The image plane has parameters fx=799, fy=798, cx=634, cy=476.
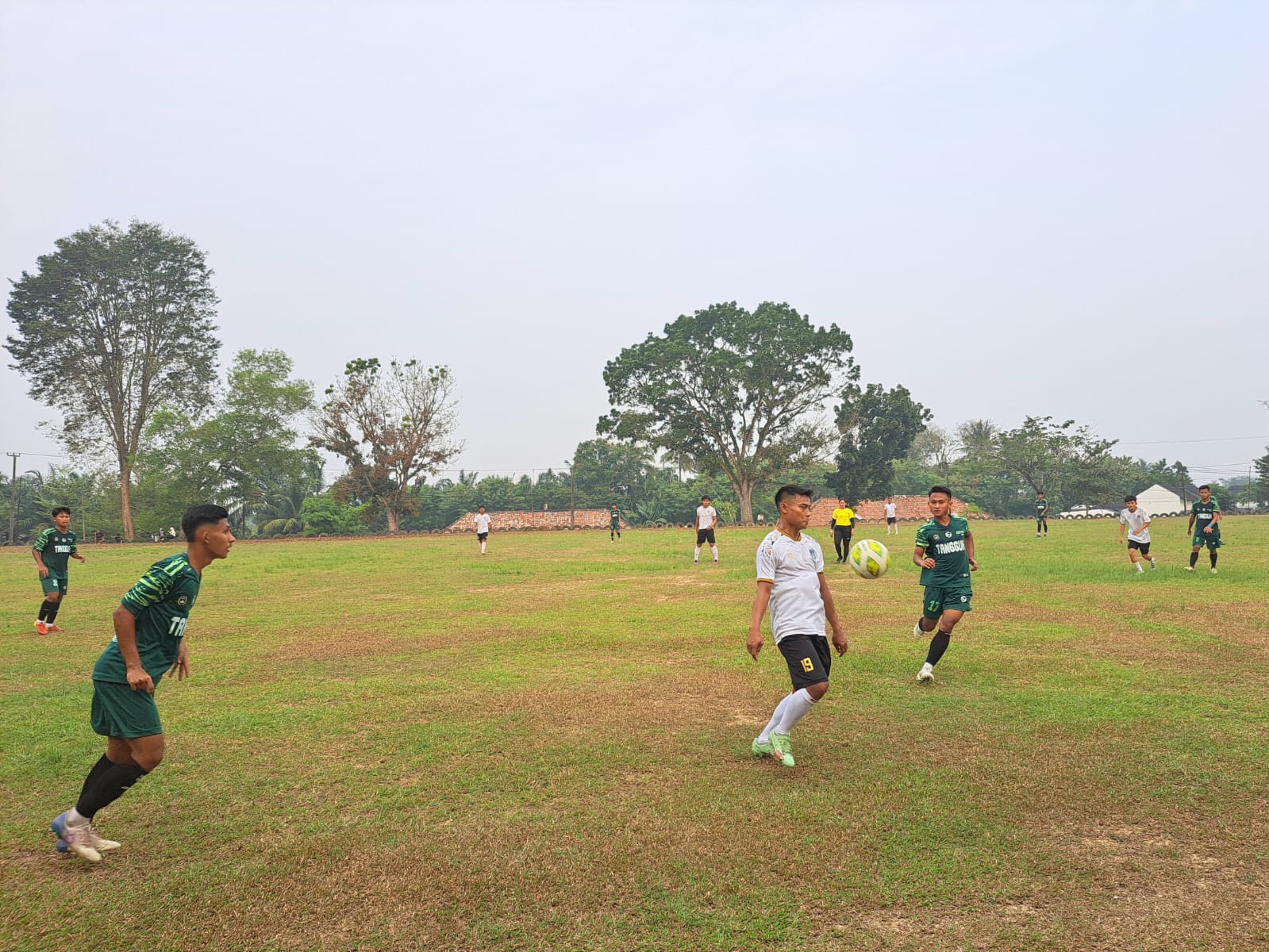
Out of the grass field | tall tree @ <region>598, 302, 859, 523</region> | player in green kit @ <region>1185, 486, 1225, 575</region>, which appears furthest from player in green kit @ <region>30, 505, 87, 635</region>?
tall tree @ <region>598, 302, 859, 523</region>

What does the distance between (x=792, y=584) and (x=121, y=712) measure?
4462 mm

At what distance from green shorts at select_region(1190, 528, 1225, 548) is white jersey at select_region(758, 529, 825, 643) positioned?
15.5m

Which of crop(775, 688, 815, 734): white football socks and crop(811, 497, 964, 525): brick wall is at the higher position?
crop(811, 497, 964, 525): brick wall

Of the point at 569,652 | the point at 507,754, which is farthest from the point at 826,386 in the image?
the point at 507,754

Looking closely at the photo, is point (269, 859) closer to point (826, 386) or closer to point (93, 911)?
point (93, 911)

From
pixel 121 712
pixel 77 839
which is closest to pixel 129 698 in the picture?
pixel 121 712

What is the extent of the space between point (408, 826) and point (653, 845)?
154cm

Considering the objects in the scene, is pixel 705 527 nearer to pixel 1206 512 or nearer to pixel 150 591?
pixel 1206 512

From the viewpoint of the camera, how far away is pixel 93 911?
3.98 meters

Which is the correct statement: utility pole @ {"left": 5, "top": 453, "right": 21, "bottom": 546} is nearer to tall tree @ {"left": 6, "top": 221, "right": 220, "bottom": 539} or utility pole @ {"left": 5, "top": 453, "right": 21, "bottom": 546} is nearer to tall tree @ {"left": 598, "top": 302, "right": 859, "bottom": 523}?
tall tree @ {"left": 6, "top": 221, "right": 220, "bottom": 539}

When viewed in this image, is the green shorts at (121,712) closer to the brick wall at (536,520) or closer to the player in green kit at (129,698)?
the player in green kit at (129,698)

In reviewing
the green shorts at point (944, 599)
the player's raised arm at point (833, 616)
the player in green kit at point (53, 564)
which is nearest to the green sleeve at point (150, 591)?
the player's raised arm at point (833, 616)

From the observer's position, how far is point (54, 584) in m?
13.0

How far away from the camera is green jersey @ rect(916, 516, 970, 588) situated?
8719mm
